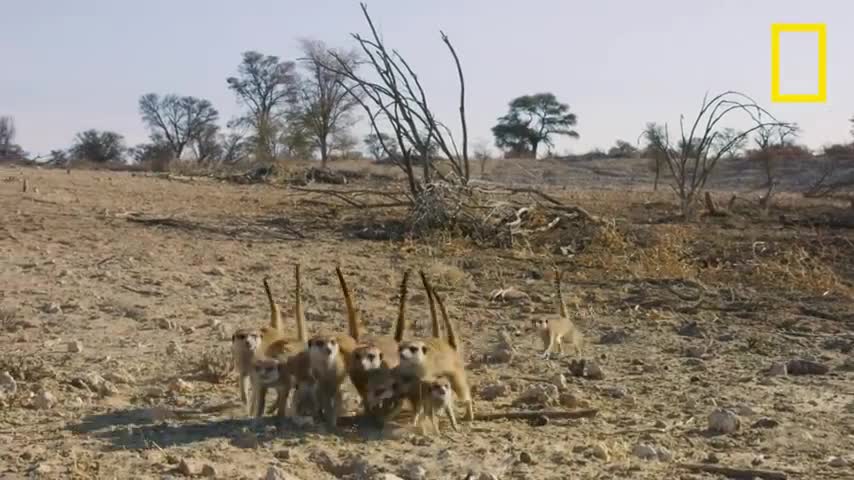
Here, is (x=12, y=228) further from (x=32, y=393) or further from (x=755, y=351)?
(x=755, y=351)

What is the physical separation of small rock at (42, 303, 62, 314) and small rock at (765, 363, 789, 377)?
4.67m

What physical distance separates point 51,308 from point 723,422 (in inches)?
182

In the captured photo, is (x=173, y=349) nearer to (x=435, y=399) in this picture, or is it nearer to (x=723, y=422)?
(x=435, y=399)

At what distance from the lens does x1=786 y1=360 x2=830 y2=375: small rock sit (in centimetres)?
622

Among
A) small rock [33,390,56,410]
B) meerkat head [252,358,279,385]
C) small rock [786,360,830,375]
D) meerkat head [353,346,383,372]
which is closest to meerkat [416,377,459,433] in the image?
meerkat head [353,346,383,372]

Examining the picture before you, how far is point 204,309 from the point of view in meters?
7.67

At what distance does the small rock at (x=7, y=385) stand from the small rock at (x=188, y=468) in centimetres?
135

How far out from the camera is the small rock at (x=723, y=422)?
16.2 feet

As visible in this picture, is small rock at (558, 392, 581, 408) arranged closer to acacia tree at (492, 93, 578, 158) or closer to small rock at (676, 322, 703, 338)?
small rock at (676, 322, 703, 338)

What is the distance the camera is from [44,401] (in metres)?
4.98

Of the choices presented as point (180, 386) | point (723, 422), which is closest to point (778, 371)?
point (723, 422)

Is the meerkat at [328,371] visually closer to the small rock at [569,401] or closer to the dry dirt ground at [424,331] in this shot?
the dry dirt ground at [424,331]

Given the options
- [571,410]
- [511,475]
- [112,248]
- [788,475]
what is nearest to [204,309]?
[112,248]

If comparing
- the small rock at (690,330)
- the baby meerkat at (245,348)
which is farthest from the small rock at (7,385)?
the small rock at (690,330)
